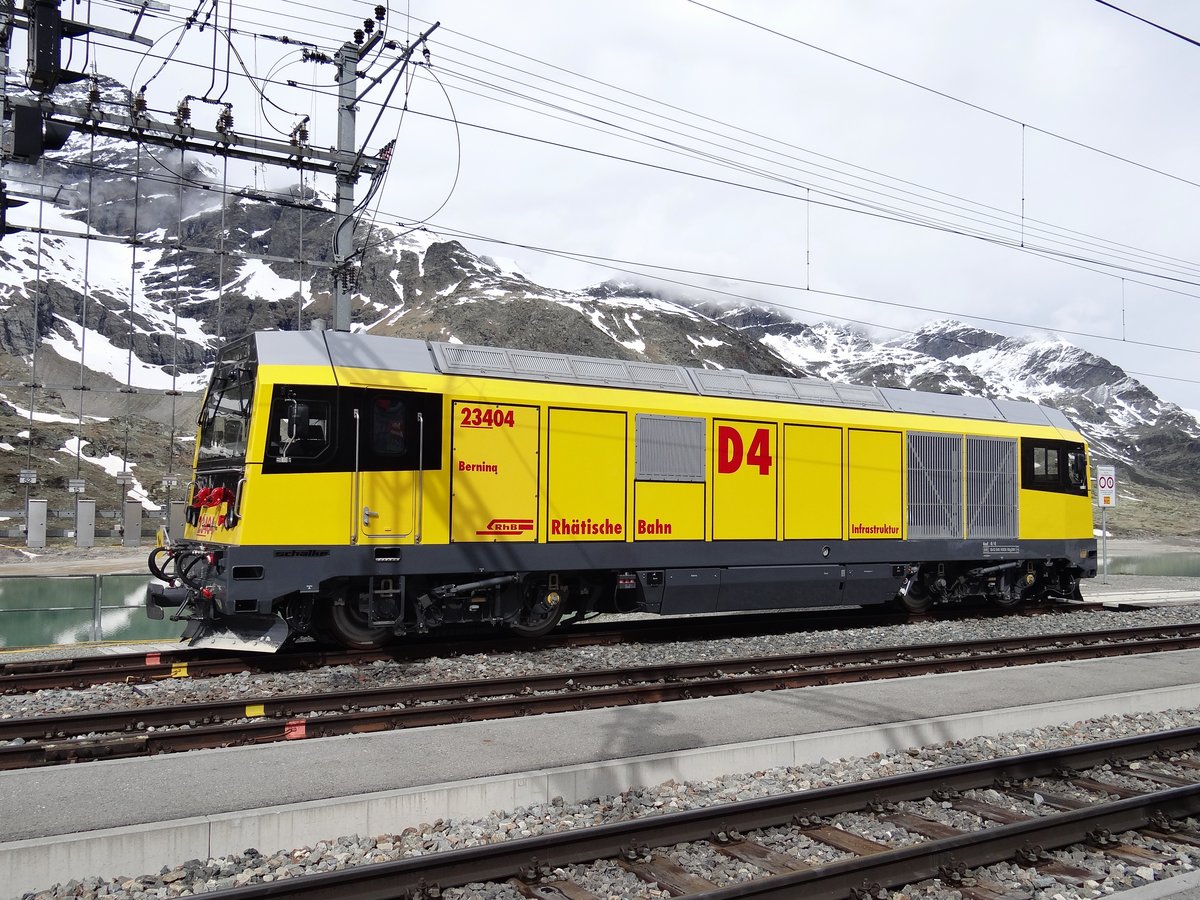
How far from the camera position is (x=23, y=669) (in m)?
11.5

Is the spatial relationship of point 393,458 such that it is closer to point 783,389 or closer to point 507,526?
point 507,526

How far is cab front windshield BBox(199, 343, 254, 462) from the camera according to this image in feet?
38.9

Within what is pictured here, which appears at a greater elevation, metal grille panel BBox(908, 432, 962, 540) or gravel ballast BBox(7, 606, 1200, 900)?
metal grille panel BBox(908, 432, 962, 540)

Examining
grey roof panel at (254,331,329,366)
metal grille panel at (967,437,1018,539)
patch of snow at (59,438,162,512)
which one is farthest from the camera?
patch of snow at (59,438,162,512)

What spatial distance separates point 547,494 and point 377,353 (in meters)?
2.96

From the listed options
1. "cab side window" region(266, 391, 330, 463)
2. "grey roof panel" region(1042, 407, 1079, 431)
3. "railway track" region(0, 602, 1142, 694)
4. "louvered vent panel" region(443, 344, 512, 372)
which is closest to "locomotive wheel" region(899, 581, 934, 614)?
"railway track" region(0, 602, 1142, 694)

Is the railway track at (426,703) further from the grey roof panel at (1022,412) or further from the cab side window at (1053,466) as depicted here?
the grey roof panel at (1022,412)

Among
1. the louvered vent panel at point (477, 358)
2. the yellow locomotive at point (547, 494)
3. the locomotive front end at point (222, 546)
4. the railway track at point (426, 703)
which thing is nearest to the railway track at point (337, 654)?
the yellow locomotive at point (547, 494)

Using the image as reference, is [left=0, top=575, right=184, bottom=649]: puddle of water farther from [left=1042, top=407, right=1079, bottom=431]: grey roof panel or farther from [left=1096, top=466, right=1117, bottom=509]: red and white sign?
[left=1096, top=466, right=1117, bottom=509]: red and white sign

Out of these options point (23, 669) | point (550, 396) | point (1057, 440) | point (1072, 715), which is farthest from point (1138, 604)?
point (23, 669)

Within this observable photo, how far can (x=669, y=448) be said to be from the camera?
14367 mm

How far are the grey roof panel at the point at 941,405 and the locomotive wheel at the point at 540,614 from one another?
7504 millimetres

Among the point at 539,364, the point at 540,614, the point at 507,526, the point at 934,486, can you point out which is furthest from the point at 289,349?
the point at 934,486

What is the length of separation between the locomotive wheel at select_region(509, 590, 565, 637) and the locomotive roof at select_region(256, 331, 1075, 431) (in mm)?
3041
